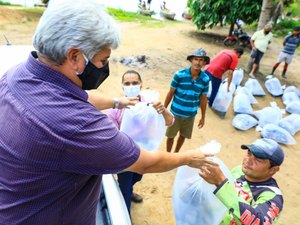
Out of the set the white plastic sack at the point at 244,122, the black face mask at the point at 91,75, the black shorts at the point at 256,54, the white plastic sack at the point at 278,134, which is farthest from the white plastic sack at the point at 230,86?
the black face mask at the point at 91,75

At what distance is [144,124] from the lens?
90.2 inches

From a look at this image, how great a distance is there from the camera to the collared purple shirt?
1.04 meters

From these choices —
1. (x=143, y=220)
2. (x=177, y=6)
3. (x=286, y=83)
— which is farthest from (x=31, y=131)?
(x=177, y=6)

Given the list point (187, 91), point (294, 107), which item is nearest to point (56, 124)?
point (187, 91)

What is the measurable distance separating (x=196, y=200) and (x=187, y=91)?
186 centimetres

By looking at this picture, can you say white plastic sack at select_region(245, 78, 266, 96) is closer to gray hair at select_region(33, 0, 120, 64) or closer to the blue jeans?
the blue jeans

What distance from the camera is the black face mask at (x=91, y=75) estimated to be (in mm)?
1201

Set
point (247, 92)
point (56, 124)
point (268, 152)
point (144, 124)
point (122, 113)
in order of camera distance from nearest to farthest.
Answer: point (56, 124) → point (268, 152) → point (144, 124) → point (122, 113) → point (247, 92)

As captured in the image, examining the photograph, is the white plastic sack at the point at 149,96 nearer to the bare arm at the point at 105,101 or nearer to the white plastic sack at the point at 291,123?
the bare arm at the point at 105,101

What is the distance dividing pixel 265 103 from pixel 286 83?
2084 millimetres

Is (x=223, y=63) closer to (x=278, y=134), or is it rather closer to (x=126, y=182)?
(x=278, y=134)

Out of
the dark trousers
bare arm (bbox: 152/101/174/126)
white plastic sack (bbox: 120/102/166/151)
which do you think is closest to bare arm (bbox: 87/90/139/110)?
white plastic sack (bbox: 120/102/166/151)

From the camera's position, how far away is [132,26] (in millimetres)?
13086

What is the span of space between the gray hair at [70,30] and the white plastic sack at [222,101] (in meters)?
4.60
